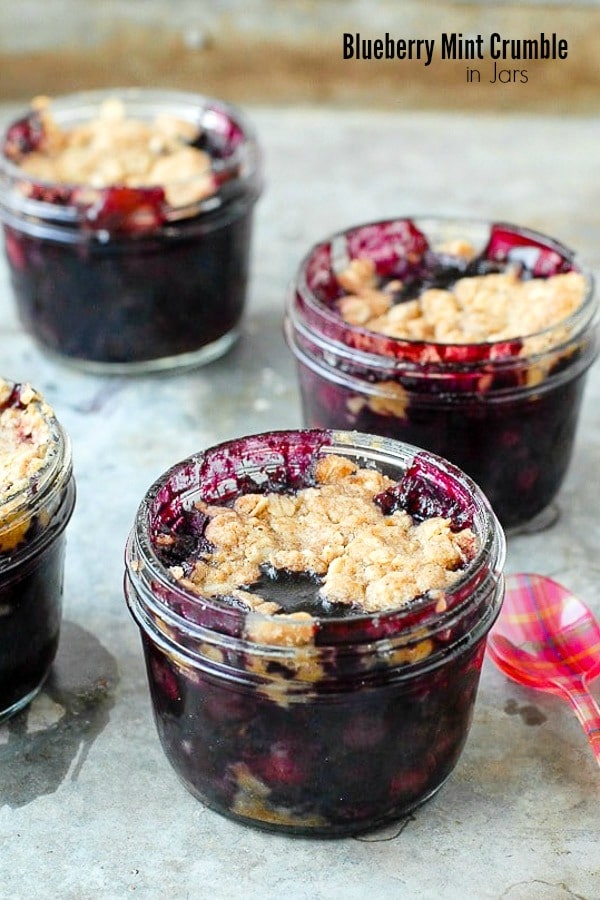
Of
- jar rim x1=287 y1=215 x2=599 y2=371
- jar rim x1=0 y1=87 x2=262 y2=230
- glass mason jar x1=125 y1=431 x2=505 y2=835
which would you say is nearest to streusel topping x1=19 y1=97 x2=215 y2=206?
jar rim x1=0 y1=87 x2=262 y2=230

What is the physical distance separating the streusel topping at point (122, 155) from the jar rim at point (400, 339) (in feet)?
1.74

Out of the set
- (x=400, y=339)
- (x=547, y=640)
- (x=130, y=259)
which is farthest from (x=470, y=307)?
(x=130, y=259)

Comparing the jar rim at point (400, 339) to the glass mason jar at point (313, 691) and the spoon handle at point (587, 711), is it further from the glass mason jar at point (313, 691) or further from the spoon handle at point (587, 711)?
the spoon handle at point (587, 711)

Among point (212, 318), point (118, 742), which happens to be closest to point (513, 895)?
point (118, 742)

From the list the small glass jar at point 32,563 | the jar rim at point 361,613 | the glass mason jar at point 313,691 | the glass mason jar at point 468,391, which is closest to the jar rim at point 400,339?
the glass mason jar at point 468,391

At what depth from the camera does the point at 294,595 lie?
2.05 meters

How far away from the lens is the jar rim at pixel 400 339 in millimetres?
2689

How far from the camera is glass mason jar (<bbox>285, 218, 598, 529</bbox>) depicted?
106 inches

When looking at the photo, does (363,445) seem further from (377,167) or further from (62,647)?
(377,167)

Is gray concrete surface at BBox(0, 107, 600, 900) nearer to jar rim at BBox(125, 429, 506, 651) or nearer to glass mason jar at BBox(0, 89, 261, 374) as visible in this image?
glass mason jar at BBox(0, 89, 261, 374)

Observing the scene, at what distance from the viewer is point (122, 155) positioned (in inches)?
142

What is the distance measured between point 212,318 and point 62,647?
1.25 m

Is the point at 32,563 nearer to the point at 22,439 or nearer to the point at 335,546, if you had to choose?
the point at 22,439

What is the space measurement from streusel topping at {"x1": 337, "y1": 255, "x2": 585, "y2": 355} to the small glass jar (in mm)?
823
